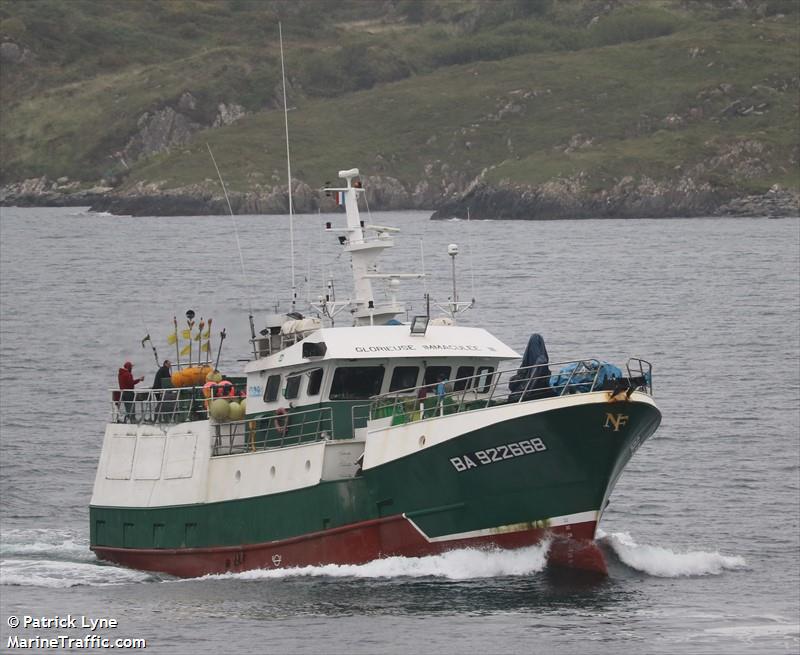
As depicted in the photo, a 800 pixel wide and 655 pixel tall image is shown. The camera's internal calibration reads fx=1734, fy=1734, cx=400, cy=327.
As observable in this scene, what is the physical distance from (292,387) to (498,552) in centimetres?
639

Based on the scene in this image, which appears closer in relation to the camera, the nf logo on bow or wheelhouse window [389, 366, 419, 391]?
the nf logo on bow

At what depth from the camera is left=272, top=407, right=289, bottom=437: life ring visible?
3859cm

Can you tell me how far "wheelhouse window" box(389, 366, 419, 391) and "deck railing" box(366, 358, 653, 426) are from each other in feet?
1.58

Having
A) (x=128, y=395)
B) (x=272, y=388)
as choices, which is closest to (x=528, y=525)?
(x=272, y=388)

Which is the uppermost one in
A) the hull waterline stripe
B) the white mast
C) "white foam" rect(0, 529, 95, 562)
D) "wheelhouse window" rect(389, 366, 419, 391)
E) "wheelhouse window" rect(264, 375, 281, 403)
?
the white mast

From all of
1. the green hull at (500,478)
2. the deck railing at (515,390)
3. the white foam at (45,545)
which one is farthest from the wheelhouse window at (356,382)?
the white foam at (45,545)

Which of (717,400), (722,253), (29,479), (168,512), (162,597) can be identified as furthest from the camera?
(722,253)

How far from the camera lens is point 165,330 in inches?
3391

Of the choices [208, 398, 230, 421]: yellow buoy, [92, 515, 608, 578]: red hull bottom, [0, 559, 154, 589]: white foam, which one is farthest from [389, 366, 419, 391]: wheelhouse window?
[0, 559, 154, 589]: white foam

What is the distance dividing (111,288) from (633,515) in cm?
7199

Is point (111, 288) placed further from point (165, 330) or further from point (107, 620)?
point (107, 620)

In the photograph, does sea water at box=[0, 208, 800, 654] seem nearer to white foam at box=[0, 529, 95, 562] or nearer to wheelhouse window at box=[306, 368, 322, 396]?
white foam at box=[0, 529, 95, 562]

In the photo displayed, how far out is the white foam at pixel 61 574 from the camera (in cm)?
4006

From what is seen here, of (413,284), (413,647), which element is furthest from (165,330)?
(413,647)
